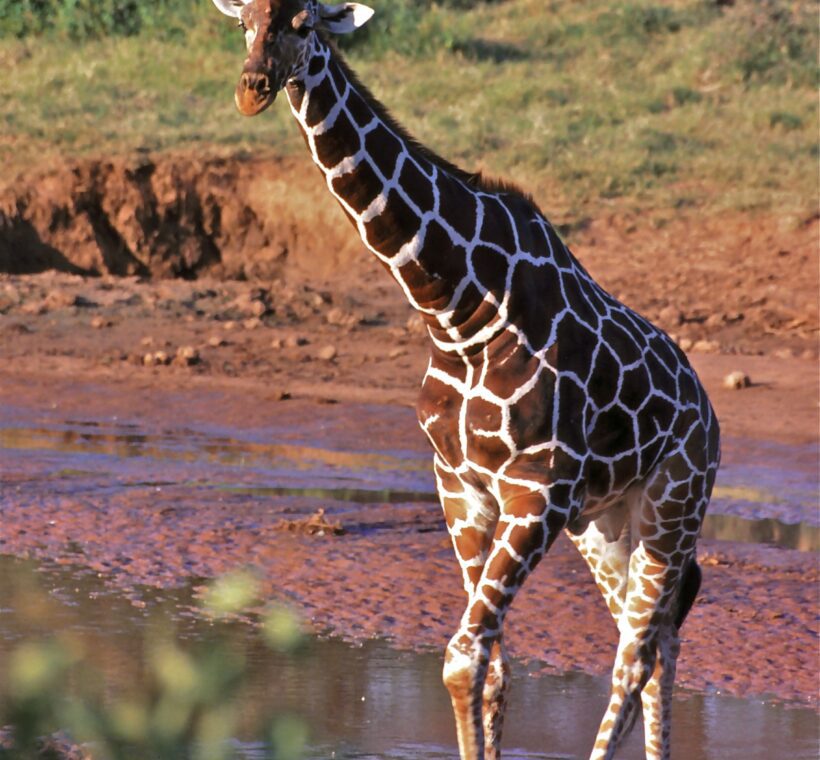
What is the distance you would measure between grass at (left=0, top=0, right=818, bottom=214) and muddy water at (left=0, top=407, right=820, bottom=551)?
5.24 meters

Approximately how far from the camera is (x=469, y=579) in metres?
4.78

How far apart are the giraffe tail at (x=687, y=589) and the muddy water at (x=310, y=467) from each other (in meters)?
3.58

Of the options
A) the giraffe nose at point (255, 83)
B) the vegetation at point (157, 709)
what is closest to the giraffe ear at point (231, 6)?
the giraffe nose at point (255, 83)

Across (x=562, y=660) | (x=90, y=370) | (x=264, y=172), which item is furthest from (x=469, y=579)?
(x=264, y=172)

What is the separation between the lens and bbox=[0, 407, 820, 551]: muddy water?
962cm

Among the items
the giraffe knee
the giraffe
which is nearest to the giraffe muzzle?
the giraffe

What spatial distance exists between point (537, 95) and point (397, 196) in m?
14.0

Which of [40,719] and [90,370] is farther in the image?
[90,370]

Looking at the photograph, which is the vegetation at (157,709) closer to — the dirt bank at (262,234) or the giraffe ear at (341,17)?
the giraffe ear at (341,17)

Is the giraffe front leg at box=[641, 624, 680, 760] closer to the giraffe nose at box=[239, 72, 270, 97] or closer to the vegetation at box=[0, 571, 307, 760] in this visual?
the giraffe nose at box=[239, 72, 270, 97]

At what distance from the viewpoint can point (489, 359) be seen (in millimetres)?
4613

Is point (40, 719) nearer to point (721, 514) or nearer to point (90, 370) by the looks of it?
point (721, 514)

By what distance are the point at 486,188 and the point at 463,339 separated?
20.2 inches

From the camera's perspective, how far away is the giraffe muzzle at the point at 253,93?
3.95 metres
